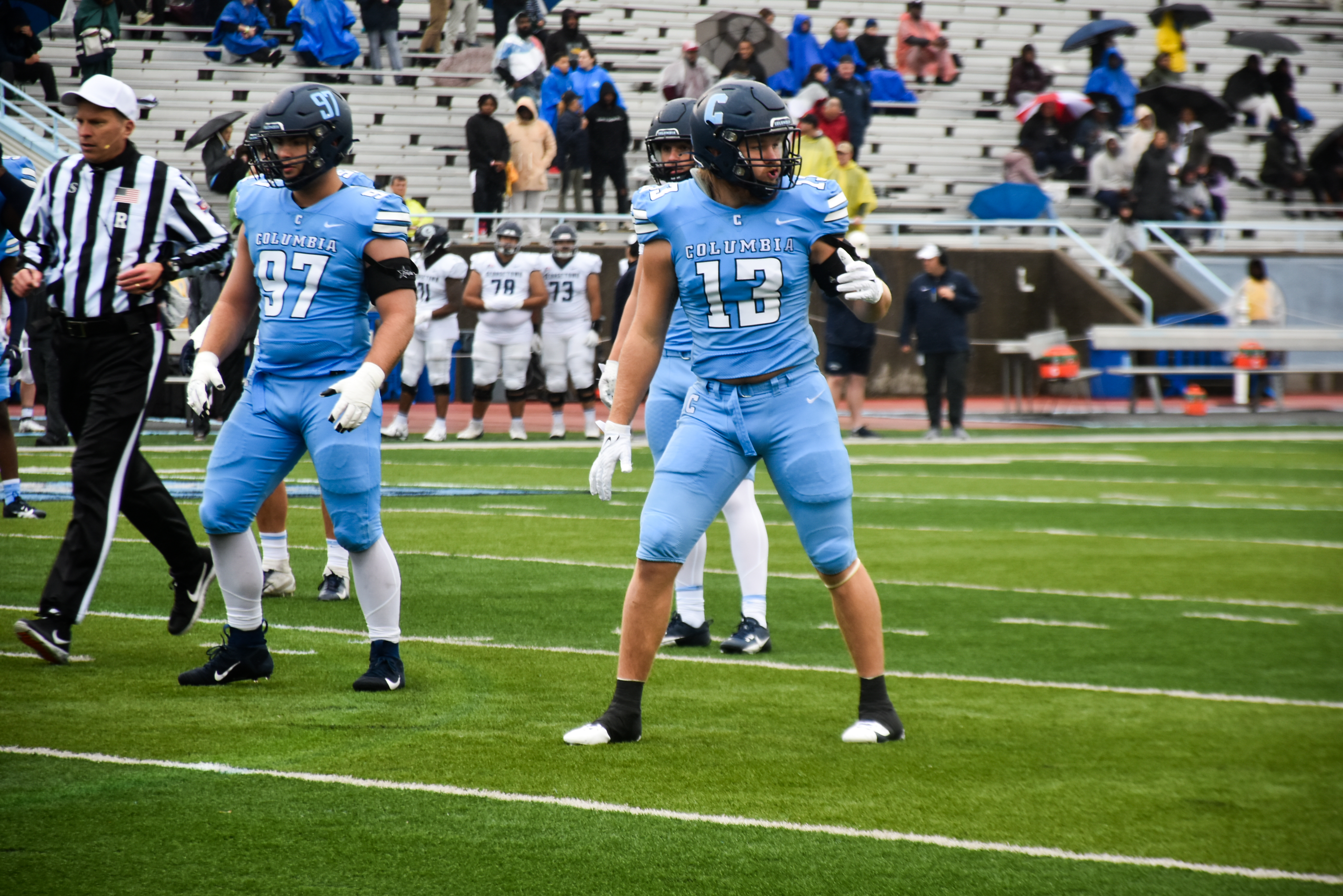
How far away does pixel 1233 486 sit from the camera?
13.4 m

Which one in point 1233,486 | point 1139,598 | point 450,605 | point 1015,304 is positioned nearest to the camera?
point 450,605

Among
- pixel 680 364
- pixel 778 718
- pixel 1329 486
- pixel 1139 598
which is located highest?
pixel 680 364

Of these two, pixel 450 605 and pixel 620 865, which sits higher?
pixel 620 865

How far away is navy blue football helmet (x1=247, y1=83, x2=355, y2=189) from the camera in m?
5.32

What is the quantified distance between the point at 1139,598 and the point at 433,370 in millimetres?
10170

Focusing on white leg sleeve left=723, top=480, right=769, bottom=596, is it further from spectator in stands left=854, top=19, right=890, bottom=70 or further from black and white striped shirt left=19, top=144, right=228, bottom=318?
spectator in stands left=854, top=19, right=890, bottom=70

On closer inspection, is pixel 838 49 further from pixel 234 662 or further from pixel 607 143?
pixel 234 662

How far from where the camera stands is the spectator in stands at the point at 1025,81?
90.7 feet

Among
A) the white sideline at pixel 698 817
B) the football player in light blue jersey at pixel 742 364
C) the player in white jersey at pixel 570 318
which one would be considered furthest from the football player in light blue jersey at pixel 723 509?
the player in white jersey at pixel 570 318

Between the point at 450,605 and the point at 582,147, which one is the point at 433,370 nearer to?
the point at 582,147

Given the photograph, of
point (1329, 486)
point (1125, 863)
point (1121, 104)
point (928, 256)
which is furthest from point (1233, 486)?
point (1121, 104)

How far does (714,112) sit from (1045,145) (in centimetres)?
2260

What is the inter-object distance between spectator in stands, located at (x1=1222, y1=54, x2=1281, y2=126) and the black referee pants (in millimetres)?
26736

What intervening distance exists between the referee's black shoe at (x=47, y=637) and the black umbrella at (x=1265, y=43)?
89.8ft
